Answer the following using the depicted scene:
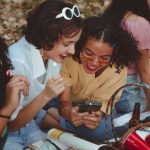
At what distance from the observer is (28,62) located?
8.42 ft

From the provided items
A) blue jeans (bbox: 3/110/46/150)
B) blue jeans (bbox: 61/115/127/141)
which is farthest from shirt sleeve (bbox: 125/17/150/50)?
blue jeans (bbox: 3/110/46/150)

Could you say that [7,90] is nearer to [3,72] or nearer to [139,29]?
[3,72]

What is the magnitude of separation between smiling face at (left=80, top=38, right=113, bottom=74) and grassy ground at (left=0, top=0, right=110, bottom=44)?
1799 mm

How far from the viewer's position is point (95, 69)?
2744mm

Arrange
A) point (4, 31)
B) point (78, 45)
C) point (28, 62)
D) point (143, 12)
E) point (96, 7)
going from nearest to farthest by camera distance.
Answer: point (28, 62)
point (78, 45)
point (143, 12)
point (4, 31)
point (96, 7)

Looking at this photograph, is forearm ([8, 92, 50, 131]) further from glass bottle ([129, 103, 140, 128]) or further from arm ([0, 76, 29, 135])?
glass bottle ([129, 103, 140, 128])

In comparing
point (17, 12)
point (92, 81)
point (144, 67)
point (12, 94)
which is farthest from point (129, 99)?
point (17, 12)

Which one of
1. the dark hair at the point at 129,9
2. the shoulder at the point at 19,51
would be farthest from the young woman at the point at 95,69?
the shoulder at the point at 19,51

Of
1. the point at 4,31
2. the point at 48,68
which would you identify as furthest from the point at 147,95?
the point at 4,31

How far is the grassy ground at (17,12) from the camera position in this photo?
4.46 m

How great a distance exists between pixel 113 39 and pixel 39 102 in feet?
2.08

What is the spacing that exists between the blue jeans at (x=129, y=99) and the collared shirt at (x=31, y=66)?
0.58 meters

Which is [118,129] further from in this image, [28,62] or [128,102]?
[28,62]

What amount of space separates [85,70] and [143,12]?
0.62 m
